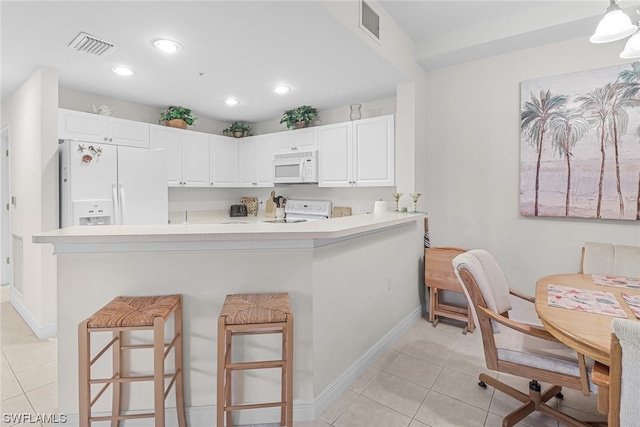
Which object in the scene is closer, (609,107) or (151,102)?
(609,107)

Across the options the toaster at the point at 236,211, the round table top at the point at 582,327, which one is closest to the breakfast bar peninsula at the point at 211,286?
the round table top at the point at 582,327

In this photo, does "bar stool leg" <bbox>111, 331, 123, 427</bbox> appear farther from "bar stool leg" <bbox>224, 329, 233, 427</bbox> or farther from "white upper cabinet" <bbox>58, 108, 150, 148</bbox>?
"white upper cabinet" <bbox>58, 108, 150, 148</bbox>

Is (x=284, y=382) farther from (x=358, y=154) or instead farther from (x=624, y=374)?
(x=358, y=154)

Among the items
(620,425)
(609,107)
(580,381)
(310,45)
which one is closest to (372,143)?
(310,45)

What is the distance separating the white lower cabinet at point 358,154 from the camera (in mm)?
3566

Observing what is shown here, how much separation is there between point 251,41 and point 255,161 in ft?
8.26

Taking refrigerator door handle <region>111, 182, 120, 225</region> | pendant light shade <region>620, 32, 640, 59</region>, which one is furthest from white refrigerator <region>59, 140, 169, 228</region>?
pendant light shade <region>620, 32, 640, 59</region>

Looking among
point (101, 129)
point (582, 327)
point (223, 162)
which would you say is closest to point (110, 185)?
point (101, 129)

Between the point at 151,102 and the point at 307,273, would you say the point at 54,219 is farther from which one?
the point at 307,273

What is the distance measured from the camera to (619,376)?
1.06 meters

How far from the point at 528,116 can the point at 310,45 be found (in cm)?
208

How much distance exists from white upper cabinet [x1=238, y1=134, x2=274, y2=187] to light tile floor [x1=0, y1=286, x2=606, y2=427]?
2949mm

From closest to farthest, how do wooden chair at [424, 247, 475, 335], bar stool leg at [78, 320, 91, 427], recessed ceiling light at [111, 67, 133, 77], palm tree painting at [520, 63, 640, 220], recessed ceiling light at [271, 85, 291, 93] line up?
bar stool leg at [78, 320, 91, 427] → palm tree painting at [520, 63, 640, 220] → recessed ceiling light at [111, 67, 133, 77] → wooden chair at [424, 247, 475, 335] → recessed ceiling light at [271, 85, 291, 93]

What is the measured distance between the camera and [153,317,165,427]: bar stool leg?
1458 mm
